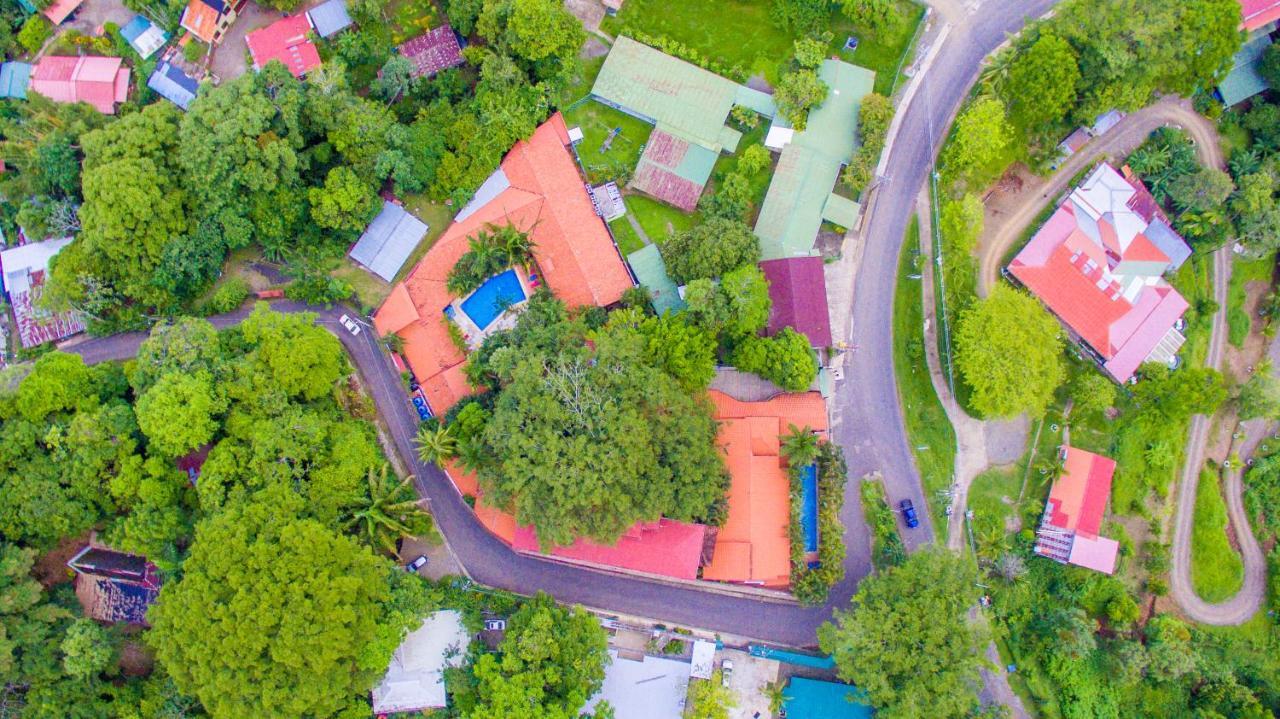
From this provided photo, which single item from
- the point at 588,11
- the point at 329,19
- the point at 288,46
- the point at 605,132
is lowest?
the point at 288,46

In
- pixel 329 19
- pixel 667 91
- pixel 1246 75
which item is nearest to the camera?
pixel 667 91

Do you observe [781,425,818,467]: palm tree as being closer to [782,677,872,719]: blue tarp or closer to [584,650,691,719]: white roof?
[782,677,872,719]: blue tarp

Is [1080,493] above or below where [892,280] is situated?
below

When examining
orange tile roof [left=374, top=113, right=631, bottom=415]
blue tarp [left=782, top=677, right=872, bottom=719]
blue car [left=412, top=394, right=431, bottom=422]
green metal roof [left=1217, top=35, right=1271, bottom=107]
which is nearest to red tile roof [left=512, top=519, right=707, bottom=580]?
blue tarp [left=782, top=677, right=872, bottom=719]

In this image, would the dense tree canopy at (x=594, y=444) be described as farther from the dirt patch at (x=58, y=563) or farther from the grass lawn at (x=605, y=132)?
the dirt patch at (x=58, y=563)

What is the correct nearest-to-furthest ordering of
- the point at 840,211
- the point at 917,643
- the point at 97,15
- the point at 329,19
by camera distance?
the point at 917,643 → the point at 840,211 → the point at 329,19 → the point at 97,15

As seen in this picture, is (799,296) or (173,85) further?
(173,85)

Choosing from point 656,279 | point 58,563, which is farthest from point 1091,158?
point 58,563

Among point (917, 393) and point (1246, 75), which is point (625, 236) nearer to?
point (917, 393)
